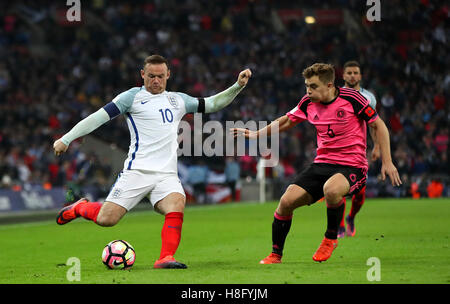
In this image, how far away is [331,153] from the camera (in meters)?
8.17

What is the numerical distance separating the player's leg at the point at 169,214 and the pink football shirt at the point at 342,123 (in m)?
1.51

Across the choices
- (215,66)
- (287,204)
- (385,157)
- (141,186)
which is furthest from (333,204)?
(215,66)

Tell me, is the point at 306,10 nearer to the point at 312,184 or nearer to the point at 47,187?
the point at 47,187

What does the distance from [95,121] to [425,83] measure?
66.6 ft

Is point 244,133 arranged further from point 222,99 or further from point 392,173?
point 392,173

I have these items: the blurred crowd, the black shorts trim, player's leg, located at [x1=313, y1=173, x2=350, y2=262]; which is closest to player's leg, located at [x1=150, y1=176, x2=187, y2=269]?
the black shorts trim

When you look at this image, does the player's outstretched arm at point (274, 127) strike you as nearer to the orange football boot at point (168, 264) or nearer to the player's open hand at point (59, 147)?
the orange football boot at point (168, 264)

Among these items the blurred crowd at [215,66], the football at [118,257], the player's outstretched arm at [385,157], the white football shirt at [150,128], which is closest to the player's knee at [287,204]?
the player's outstretched arm at [385,157]

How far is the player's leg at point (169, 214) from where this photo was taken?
7668mm

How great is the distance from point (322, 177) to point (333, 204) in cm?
32

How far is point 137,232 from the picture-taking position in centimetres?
1382

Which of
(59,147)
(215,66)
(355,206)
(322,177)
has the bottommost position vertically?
(355,206)

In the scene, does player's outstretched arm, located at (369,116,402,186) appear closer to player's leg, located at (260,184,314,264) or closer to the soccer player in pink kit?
the soccer player in pink kit
